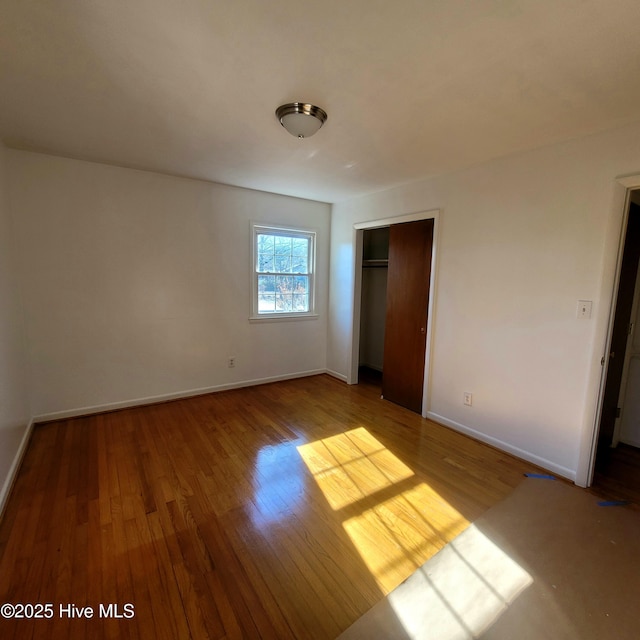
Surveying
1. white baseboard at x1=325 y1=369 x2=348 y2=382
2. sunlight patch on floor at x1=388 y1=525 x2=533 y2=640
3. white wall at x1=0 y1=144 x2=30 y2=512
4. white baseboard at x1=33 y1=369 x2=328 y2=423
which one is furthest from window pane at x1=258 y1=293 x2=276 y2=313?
sunlight patch on floor at x1=388 y1=525 x2=533 y2=640

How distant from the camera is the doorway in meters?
2.62

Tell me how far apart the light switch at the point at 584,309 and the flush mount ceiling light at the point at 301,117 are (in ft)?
7.22

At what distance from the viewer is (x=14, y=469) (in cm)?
229

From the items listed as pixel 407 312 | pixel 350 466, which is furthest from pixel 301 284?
pixel 350 466

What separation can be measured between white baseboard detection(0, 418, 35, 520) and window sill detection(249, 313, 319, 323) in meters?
2.37

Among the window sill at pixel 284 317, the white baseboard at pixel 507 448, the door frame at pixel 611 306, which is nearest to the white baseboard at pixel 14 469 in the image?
the window sill at pixel 284 317

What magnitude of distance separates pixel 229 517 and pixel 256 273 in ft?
9.38

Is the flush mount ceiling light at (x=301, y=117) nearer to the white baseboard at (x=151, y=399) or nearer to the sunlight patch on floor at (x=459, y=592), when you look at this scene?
the sunlight patch on floor at (x=459, y=592)

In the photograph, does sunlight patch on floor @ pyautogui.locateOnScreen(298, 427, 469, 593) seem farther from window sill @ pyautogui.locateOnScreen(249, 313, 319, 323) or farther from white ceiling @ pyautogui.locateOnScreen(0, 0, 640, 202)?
white ceiling @ pyautogui.locateOnScreen(0, 0, 640, 202)

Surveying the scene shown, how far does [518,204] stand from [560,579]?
2486mm

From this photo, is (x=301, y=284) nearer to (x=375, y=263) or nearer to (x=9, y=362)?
(x=375, y=263)

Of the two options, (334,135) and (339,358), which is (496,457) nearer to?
(339,358)

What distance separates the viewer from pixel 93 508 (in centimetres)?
199

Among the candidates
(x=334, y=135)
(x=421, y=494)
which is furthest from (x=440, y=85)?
(x=421, y=494)
